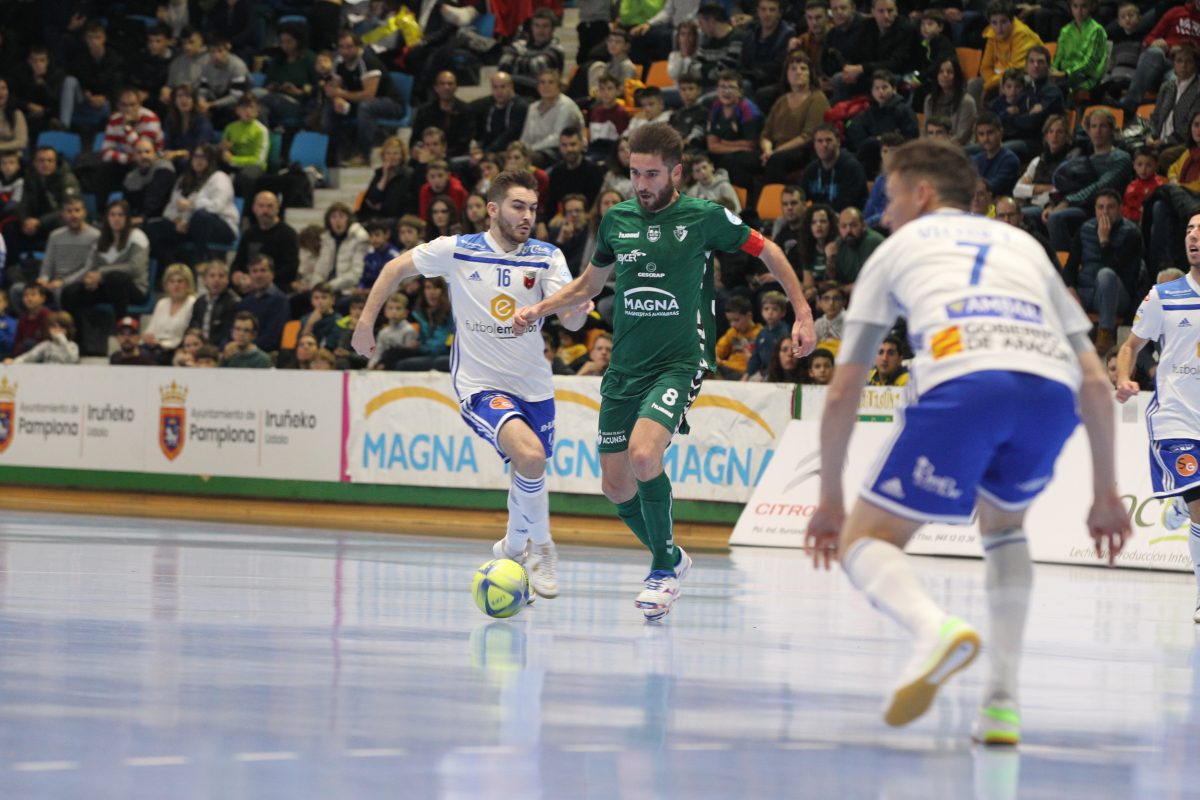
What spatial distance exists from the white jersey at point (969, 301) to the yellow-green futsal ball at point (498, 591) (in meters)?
3.97

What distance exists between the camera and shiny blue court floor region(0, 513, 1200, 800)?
4824mm

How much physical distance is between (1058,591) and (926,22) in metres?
9.03

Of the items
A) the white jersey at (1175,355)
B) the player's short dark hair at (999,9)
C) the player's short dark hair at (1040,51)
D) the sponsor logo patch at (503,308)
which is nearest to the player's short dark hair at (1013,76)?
the player's short dark hair at (1040,51)

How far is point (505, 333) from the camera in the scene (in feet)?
34.7

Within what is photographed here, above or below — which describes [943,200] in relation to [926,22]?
below

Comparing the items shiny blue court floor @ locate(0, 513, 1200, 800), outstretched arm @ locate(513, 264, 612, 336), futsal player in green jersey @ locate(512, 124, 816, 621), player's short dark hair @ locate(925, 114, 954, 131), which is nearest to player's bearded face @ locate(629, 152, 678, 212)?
futsal player in green jersey @ locate(512, 124, 816, 621)

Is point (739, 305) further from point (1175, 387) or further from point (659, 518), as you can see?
point (659, 518)

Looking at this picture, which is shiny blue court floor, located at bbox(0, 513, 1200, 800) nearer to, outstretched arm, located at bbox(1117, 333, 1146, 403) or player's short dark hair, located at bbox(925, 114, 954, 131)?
outstretched arm, located at bbox(1117, 333, 1146, 403)

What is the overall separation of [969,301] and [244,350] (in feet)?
50.8

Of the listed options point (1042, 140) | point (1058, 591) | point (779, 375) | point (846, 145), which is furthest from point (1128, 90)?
point (1058, 591)

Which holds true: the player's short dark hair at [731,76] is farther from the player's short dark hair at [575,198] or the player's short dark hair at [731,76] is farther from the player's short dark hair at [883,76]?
the player's short dark hair at [575,198]

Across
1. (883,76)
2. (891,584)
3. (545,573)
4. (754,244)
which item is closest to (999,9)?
(883,76)

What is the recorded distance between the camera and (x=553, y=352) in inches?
725

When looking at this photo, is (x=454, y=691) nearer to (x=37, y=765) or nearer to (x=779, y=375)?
(x=37, y=765)
